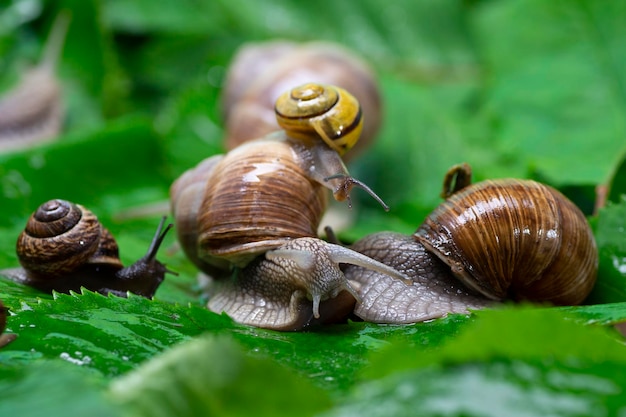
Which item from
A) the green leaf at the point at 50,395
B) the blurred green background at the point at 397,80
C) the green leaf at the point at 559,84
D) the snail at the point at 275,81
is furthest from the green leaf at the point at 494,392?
the snail at the point at 275,81

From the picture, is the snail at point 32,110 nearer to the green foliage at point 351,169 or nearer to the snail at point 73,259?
the green foliage at point 351,169

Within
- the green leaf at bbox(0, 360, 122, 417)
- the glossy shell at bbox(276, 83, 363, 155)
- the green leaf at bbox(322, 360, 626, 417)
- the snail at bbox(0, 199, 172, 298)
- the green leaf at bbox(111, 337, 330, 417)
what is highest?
the glossy shell at bbox(276, 83, 363, 155)

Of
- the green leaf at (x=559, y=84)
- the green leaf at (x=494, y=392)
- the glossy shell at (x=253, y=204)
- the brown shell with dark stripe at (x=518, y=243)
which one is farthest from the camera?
the green leaf at (x=559, y=84)

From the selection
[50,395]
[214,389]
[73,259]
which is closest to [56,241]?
[73,259]

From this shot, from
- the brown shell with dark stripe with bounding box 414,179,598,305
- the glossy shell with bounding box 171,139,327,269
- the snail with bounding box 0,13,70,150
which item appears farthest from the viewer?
the snail with bounding box 0,13,70,150

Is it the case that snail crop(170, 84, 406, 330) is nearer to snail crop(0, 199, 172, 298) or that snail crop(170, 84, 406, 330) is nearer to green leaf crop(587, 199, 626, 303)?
snail crop(0, 199, 172, 298)

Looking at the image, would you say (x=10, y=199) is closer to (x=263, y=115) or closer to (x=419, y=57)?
(x=263, y=115)

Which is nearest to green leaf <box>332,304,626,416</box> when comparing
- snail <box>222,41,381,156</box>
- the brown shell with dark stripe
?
the brown shell with dark stripe
